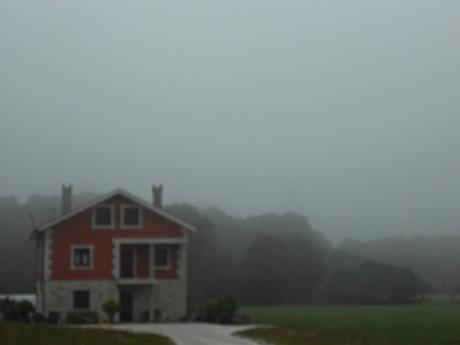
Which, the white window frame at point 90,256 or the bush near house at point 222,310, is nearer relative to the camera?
the bush near house at point 222,310

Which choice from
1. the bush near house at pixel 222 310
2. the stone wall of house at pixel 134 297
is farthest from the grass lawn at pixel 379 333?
the stone wall of house at pixel 134 297

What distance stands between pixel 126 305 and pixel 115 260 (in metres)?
3.02

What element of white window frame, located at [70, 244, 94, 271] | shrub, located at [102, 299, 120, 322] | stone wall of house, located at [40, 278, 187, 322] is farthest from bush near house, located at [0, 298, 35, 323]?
shrub, located at [102, 299, 120, 322]

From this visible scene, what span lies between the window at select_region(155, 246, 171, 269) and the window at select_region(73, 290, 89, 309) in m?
4.50

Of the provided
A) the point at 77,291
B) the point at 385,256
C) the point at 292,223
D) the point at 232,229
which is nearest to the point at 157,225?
the point at 77,291

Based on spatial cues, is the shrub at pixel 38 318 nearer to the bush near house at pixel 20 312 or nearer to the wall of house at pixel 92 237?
the bush near house at pixel 20 312

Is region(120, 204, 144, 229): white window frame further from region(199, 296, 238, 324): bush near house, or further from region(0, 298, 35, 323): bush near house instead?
region(0, 298, 35, 323): bush near house

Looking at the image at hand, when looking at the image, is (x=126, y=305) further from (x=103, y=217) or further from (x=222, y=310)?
(x=222, y=310)

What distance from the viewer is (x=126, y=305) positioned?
167 ft

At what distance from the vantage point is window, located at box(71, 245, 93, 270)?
4928cm

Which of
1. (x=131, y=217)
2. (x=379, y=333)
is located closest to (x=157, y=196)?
(x=131, y=217)

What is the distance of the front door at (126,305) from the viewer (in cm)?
5047

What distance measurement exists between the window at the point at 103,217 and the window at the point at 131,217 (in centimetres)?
65

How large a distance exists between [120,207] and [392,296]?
90.3 ft
